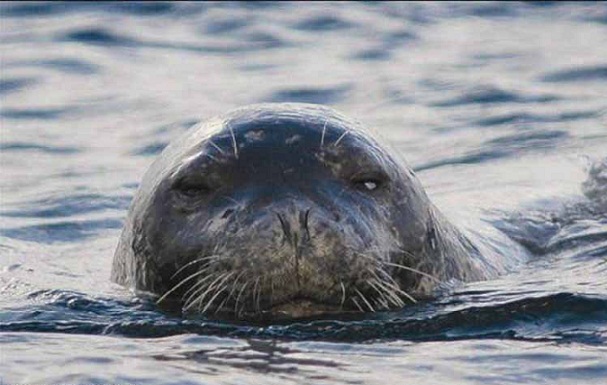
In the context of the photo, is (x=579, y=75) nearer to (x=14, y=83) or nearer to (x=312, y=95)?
(x=312, y=95)

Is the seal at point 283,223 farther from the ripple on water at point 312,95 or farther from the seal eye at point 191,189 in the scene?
the ripple on water at point 312,95

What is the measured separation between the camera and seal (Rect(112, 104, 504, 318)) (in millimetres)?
7727

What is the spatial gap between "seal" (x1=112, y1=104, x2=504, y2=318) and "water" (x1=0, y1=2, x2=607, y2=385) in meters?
0.14

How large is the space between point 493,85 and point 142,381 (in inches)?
375

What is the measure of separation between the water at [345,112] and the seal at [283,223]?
136mm

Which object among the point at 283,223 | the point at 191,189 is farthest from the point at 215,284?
the point at 191,189

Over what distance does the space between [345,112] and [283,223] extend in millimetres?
7495

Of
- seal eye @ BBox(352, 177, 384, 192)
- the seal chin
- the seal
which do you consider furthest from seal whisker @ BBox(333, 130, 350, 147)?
the seal chin

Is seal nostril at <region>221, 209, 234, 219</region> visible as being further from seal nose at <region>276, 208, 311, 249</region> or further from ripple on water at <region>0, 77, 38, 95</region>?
ripple on water at <region>0, 77, 38, 95</region>

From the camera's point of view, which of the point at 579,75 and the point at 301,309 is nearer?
the point at 301,309

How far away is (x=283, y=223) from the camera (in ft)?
25.2

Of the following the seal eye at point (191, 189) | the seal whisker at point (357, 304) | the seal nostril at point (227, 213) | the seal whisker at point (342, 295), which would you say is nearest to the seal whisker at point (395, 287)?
the seal whisker at point (357, 304)

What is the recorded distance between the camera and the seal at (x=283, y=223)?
7.73 metres

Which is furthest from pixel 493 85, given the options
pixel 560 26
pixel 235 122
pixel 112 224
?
pixel 235 122
